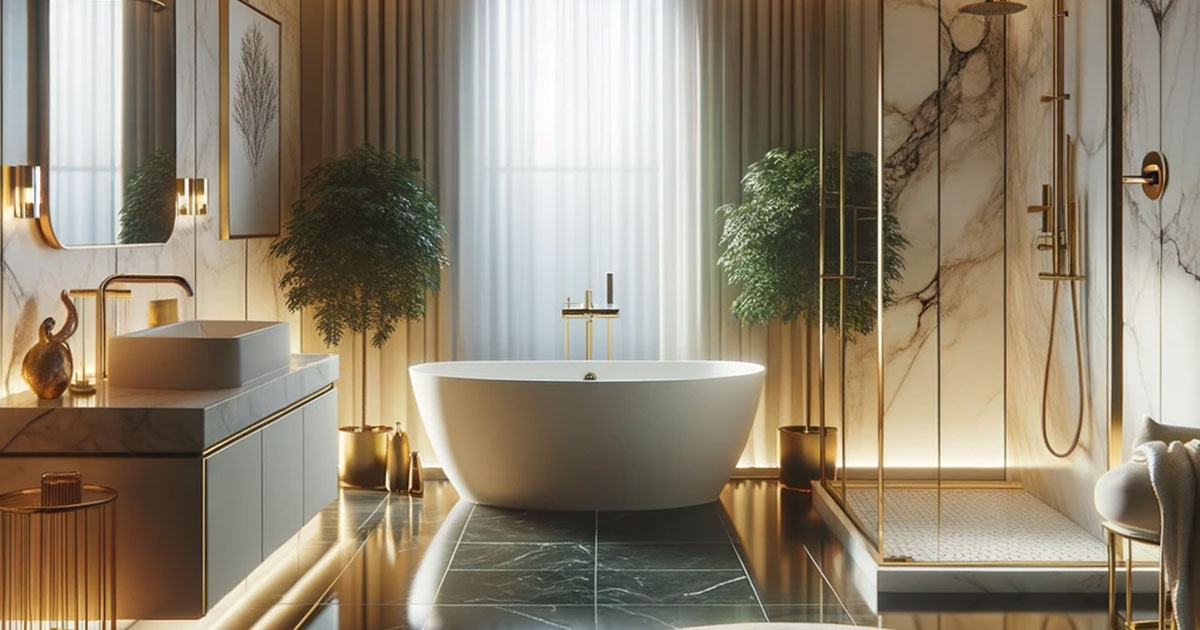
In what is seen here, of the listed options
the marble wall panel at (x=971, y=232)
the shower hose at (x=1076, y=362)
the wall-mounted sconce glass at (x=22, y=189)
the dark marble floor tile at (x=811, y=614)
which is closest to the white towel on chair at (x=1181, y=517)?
the dark marble floor tile at (x=811, y=614)

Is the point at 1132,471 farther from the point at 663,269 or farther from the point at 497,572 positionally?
the point at 663,269

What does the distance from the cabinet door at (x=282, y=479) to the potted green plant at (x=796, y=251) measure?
91.2 inches

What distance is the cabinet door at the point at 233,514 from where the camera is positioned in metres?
3.62

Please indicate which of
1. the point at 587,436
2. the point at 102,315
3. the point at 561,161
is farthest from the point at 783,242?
the point at 102,315

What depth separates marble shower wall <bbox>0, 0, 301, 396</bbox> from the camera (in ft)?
11.8

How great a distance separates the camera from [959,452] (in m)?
5.46

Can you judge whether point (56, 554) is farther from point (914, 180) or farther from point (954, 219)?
point (914, 180)

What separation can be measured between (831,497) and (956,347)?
0.91 metres

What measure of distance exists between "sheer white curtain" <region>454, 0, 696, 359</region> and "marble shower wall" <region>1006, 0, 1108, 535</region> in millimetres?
1782

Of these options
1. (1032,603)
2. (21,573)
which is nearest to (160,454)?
(21,573)

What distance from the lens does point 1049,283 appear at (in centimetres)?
529

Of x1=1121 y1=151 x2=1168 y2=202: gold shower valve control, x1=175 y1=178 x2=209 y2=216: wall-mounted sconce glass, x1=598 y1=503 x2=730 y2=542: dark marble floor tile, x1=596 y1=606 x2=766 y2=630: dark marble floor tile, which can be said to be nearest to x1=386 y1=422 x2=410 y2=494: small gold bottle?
x1=598 y1=503 x2=730 y2=542: dark marble floor tile

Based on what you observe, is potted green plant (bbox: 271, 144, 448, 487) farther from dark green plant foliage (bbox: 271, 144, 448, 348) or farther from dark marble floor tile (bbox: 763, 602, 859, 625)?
dark marble floor tile (bbox: 763, 602, 859, 625)

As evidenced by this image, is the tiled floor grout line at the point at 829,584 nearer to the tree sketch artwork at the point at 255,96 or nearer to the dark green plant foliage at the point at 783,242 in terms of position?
the dark green plant foliage at the point at 783,242
